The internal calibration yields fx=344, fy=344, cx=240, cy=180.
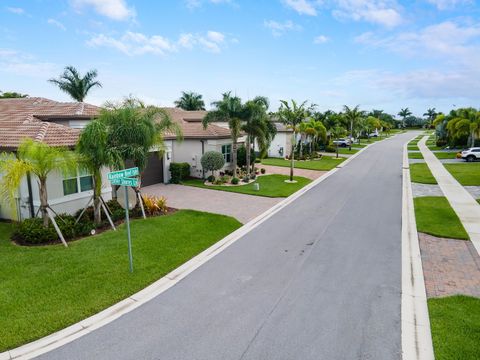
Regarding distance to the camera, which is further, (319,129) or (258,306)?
(319,129)

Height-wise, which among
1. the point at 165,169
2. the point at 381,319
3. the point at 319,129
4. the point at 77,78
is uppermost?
the point at 77,78

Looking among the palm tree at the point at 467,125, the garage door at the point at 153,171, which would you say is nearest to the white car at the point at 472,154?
the palm tree at the point at 467,125

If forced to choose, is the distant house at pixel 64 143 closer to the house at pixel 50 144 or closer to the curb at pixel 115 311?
the house at pixel 50 144

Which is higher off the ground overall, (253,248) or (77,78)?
(77,78)

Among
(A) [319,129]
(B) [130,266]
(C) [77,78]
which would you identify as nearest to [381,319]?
(B) [130,266]

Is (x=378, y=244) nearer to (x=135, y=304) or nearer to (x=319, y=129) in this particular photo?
(x=135, y=304)

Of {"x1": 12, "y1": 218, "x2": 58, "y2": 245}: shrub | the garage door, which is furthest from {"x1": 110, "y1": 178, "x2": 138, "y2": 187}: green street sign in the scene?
the garage door

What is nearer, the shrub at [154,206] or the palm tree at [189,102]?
the shrub at [154,206]

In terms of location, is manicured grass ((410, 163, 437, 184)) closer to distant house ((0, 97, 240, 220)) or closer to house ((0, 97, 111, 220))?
distant house ((0, 97, 240, 220))
